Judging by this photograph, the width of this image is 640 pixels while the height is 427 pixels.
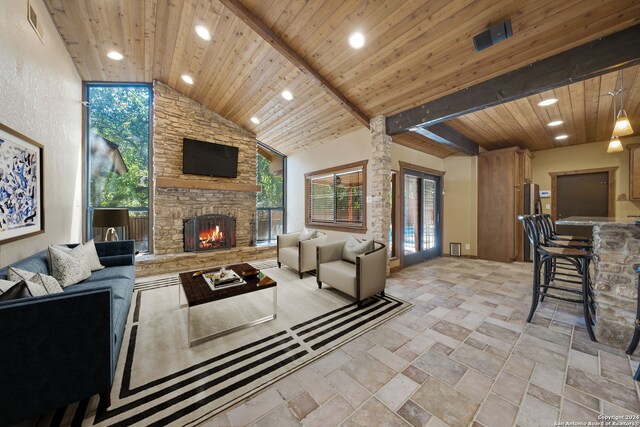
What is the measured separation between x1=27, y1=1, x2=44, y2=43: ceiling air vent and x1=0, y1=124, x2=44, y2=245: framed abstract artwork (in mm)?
1256

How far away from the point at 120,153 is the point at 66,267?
10.3ft

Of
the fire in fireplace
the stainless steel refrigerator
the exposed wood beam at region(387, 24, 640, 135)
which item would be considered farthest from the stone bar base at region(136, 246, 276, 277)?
the stainless steel refrigerator

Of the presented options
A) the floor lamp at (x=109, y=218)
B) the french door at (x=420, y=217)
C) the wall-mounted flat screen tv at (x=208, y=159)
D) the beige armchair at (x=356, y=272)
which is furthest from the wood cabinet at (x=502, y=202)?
the floor lamp at (x=109, y=218)

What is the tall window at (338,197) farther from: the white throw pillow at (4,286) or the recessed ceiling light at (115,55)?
the white throw pillow at (4,286)

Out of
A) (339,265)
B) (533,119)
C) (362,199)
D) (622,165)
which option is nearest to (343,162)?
(362,199)

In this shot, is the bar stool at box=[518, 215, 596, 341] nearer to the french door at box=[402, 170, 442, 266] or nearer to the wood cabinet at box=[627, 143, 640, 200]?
the french door at box=[402, 170, 442, 266]

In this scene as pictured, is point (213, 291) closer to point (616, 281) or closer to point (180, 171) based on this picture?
point (180, 171)

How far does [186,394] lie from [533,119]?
5963 mm

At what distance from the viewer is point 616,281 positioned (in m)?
2.15

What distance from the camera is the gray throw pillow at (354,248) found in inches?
134

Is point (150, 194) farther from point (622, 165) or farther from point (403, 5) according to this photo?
point (622, 165)

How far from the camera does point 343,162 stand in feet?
16.8

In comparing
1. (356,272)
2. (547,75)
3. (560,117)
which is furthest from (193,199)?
(560,117)

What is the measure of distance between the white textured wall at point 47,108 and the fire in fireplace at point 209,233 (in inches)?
66.2
